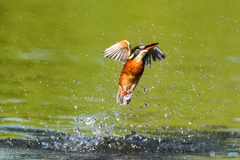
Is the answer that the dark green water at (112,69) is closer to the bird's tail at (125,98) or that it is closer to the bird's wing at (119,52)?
the bird's tail at (125,98)

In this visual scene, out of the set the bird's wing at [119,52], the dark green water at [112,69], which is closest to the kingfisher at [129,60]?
the bird's wing at [119,52]

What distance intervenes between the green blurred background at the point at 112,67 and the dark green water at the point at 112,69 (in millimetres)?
15

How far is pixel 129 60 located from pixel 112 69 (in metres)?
3.64

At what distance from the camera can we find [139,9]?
39.4ft

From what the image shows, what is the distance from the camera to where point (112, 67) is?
853cm

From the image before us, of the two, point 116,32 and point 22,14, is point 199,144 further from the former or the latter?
point 22,14

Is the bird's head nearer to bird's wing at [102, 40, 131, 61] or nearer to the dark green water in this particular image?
bird's wing at [102, 40, 131, 61]

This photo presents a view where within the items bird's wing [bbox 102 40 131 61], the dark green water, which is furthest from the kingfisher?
the dark green water

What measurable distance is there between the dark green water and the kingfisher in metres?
0.62

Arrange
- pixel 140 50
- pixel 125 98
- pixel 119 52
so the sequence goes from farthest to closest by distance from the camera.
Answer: pixel 125 98
pixel 119 52
pixel 140 50

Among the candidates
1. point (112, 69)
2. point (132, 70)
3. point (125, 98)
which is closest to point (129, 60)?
point (132, 70)

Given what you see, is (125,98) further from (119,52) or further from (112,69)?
(112,69)

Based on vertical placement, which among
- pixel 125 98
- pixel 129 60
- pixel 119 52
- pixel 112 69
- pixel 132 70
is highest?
pixel 112 69

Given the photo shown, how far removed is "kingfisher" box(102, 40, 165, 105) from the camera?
4.78m
